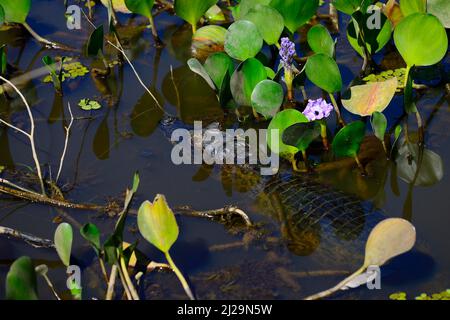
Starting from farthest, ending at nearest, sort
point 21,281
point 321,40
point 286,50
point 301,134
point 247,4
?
point 247,4
point 321,40
point 286,50
point 301,134
point 21,281

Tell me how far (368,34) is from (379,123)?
0.91 m

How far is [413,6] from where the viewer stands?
4.38 m

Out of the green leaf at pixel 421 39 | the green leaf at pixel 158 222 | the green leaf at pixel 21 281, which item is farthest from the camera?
the green leaf at pixel 421 39

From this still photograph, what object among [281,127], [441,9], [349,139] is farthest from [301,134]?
[441,9]

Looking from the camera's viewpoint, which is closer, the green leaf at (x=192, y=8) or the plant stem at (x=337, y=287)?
the plant stem at (x=337, y=287)

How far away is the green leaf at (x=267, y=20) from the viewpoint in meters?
4.21

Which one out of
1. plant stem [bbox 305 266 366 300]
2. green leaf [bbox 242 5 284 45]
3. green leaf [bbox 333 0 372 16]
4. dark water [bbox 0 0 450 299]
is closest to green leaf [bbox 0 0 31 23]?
dark water [bbox 0 0 450 299]

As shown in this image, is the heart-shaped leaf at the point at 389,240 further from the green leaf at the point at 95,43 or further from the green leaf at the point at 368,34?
the green leaf at the point at 95,43

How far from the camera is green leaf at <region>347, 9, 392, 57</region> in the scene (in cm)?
426

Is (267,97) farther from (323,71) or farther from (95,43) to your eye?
(95,43)

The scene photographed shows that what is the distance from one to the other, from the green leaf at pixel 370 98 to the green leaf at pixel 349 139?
8.4 inches

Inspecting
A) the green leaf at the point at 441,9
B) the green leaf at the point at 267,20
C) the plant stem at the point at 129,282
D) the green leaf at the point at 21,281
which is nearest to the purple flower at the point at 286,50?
the green leaf at the point at 267,20

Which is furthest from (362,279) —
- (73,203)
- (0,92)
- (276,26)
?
(0,92)

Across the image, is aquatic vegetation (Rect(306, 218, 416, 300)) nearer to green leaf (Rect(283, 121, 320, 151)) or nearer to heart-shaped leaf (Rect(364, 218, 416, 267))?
heart-shaped leaf (Rect(364, 218, 416, 267))
